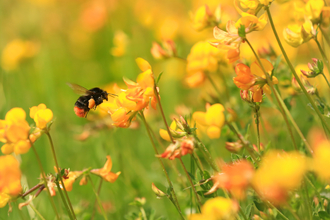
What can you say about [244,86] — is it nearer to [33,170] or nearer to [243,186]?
[243,186]

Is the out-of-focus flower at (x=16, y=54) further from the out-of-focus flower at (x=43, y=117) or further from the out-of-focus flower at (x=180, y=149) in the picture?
the out-of-focus flower at (x=180, y=149)

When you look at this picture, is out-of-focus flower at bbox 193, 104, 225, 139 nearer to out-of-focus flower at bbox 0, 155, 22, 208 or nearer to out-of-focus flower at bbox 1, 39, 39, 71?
out-of-focus flower at bbox 0, 155, 22, 208

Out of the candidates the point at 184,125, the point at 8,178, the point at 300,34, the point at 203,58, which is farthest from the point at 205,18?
the point at 8,178

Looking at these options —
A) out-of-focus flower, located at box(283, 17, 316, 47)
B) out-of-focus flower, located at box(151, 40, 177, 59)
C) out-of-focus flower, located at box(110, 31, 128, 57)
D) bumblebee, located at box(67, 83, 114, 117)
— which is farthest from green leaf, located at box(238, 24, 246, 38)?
out-of-focus flower, located at box(110, 31, 128, 57)

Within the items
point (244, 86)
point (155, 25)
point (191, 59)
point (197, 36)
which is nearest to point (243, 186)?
point (244, 86)

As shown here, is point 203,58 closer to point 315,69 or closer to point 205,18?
point 205,18

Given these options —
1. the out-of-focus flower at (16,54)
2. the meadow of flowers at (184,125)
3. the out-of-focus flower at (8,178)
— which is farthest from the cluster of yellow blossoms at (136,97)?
the out-of-focus flower at (16,54)
